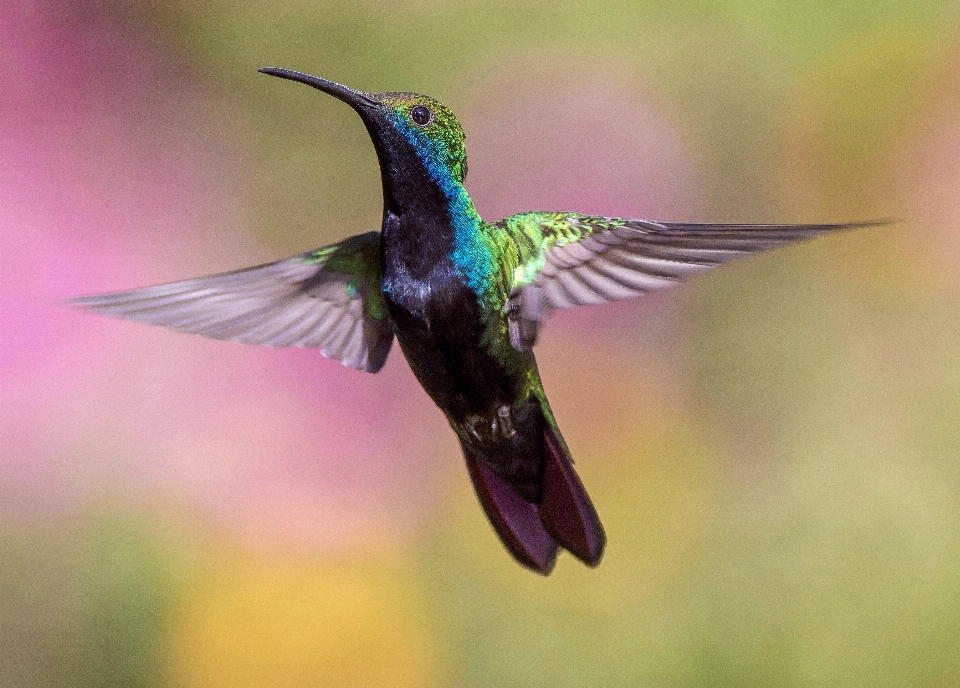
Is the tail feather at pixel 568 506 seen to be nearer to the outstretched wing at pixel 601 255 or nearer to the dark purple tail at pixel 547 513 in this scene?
the dark purple tail at pixel 547 513

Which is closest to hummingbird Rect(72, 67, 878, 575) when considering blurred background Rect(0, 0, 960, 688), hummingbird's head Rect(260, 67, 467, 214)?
hummingbird's head Rect(260, 67, 467, 214)

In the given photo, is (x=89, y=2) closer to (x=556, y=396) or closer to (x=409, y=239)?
(x=556, y=396)

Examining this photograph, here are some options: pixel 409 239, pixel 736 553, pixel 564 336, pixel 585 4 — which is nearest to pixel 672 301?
Answer: pixel 564 336

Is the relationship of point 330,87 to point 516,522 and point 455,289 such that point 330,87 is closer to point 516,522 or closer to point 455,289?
point 455,289

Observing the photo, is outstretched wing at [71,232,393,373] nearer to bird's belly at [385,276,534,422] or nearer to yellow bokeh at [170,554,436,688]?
bird's belly at [385,276,534,422]

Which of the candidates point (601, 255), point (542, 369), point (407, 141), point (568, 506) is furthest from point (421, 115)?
point (542, 369)

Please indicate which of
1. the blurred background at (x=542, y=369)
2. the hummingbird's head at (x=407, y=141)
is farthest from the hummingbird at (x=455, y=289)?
the blurred background at (x=542, y=369)
